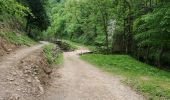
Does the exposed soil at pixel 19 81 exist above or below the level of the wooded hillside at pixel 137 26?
below

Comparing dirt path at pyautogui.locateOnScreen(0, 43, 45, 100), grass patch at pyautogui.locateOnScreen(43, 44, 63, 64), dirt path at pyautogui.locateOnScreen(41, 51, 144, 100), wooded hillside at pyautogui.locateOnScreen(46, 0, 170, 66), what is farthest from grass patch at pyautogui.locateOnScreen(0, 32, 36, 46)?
wooded hillside at pyautogui.locateOnScreen(46, 0, 170, 66)

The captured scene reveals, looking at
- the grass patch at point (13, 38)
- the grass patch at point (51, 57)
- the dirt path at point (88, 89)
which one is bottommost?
the dirt path at point (88, 89)

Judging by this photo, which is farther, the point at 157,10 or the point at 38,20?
the point at 38,20

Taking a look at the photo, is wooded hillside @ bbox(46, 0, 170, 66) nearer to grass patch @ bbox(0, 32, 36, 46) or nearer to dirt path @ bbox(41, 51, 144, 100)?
dirt path @ bbox(41, 51, 144, 100)

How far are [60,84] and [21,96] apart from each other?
4729mm

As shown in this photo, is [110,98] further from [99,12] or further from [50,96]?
[99,12]

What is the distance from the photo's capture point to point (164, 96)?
1344 cm

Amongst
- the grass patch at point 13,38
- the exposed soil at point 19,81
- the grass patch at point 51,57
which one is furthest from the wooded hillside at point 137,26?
the grass patch at point 13,38

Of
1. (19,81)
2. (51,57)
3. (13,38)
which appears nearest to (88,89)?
(19,81)

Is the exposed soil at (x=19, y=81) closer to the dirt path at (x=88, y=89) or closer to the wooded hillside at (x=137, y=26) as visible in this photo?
the dirt path at (x=88, y=89)

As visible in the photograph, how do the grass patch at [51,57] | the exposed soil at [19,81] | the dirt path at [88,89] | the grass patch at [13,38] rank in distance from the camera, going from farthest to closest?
the grass patch at [13,38], the grass patch at [51,57], the dirt path at [88,89], the exposed soil at [19,81]

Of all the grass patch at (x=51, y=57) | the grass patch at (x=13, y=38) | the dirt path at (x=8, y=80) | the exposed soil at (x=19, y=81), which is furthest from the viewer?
the grass patch at (x=13, y=38)

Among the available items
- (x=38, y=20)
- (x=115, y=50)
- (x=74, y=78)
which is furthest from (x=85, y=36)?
(x=74, y=78)

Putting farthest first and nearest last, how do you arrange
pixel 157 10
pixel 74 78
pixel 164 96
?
pixel 157 10, pixel 74 78, pixel 164 96
